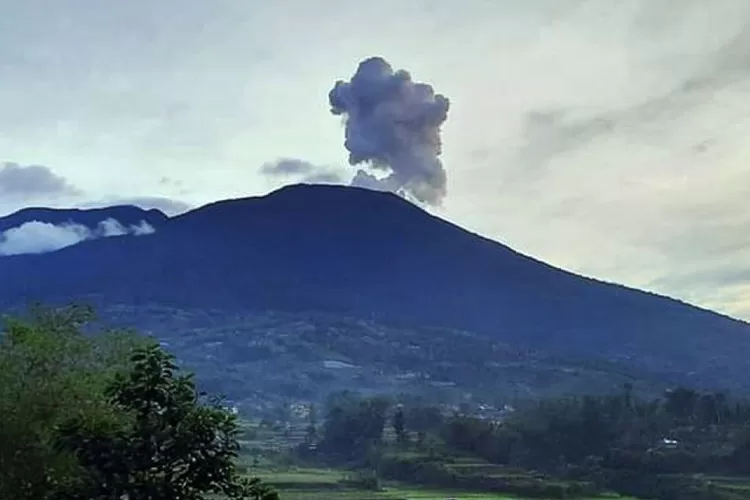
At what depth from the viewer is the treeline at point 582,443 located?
45.7 meters

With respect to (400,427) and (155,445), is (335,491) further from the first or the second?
(155,445)

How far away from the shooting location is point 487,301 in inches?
5699

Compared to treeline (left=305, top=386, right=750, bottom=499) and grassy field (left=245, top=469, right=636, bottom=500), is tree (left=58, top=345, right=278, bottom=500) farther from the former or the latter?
treeline (left=305, top=386, right=750, bottom=499)

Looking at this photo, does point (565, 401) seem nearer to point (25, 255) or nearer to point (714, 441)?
point (714, 441)

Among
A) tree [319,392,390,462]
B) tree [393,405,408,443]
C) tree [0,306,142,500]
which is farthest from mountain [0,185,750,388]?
tree [0,306,142,500]

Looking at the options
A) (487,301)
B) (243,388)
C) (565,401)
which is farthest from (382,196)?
(565,401)

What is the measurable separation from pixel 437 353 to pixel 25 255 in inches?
3863

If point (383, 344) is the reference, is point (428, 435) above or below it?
below

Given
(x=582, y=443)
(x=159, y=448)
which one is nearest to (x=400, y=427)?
(x=582, y=443)

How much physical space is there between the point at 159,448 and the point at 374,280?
14644 centimetres

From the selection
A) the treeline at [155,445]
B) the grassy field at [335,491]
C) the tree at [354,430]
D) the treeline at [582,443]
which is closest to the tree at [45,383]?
the treeline at [155,445]

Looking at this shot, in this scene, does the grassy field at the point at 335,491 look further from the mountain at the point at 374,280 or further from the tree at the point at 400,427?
the mountain at the point at 374,280

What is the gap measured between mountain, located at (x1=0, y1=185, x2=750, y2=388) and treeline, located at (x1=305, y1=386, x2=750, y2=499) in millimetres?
55174

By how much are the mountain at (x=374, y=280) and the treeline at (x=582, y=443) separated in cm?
5517
